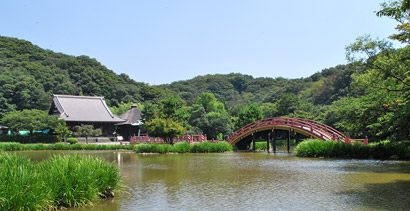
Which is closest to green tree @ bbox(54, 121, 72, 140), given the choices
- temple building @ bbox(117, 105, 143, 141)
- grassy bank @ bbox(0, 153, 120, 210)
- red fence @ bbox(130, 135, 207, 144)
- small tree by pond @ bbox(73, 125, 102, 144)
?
small tree by pond @ bbox(73, 125, 102, 144)

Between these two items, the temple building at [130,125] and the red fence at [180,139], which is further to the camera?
the temple building at [130,125]

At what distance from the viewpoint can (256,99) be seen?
8100 cm

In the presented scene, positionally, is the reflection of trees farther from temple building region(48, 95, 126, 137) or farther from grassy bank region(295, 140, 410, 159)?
temple building region(48, 95, 126, 137)

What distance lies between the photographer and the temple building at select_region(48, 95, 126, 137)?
135 ft

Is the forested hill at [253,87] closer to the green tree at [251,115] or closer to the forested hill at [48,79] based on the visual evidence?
the forested hill at [48,79]

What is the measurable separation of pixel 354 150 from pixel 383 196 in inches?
480

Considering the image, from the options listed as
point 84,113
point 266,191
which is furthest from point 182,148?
point 84,113

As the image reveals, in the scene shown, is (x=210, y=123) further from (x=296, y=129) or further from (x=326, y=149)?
(x=326, y=149)

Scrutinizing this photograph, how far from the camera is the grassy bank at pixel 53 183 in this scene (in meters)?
6.34

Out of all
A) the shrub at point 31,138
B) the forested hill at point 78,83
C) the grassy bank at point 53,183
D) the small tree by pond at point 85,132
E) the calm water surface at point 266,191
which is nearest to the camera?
the grassy bank at point 53,183

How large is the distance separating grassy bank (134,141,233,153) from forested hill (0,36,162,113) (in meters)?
33.2

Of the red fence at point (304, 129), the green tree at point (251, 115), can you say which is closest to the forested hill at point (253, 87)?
the green tree at point (251, 115)

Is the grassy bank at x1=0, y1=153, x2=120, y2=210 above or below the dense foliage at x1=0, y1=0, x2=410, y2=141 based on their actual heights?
below

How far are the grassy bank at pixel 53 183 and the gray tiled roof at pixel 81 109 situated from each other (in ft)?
109
